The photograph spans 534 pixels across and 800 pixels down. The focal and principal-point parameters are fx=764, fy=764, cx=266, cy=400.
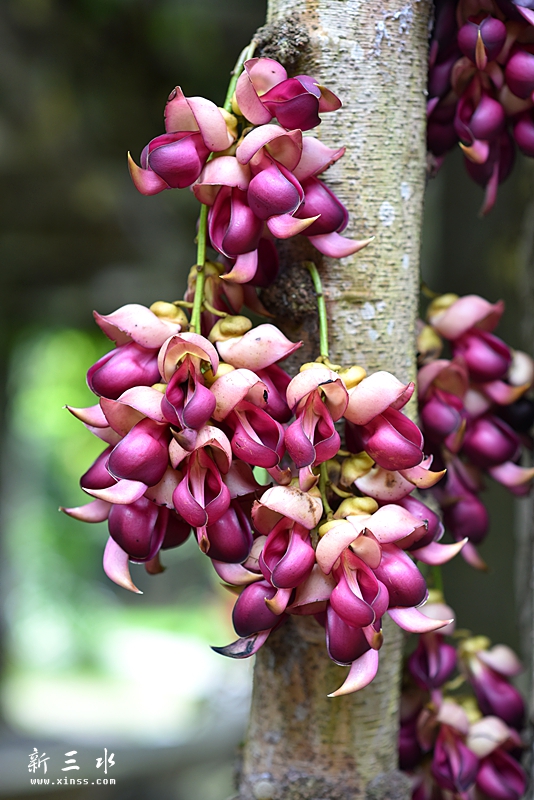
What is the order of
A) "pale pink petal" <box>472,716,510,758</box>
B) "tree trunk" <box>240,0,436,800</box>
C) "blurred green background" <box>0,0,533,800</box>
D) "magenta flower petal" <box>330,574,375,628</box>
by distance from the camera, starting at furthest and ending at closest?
"blurred green background" <box>0,0,533,800</box> → "pale pink petal" <box>472,716,510,758</box> → "tree trunk" <box>240,0,436,800</box> → "magenta flower petal" <box>330,574,375,628</box>

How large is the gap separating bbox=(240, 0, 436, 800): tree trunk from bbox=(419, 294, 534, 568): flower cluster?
46mm

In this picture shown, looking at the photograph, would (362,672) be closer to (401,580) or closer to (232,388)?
(401,580)

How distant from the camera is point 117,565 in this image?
469 mm

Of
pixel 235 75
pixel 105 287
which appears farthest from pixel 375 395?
pixel 105 287

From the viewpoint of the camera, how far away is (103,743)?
3.09 m

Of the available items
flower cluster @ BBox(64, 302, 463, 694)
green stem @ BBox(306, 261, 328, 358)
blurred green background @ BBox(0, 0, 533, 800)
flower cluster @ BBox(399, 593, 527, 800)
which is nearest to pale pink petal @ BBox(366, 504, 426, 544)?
flower cluster @ BBox(64, 302, 463, 694)

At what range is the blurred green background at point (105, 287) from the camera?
186 cm

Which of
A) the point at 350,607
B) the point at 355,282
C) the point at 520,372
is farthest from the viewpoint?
the point at 520,372

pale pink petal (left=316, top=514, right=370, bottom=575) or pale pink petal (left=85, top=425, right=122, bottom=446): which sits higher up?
pale pink petal (left=85, top=425, right=122, bottom=446)

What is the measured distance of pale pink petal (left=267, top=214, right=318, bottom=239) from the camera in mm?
439

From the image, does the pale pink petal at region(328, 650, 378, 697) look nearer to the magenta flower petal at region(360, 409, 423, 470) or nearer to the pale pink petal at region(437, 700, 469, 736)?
the magenta flower petal at region(360, 409, 423, 470)

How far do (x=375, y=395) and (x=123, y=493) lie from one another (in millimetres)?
155

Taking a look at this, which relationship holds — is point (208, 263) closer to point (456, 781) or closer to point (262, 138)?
point (262, 138)

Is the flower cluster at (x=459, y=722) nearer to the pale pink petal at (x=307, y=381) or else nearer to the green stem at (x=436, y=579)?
the green stem at (x=436, y=579)
